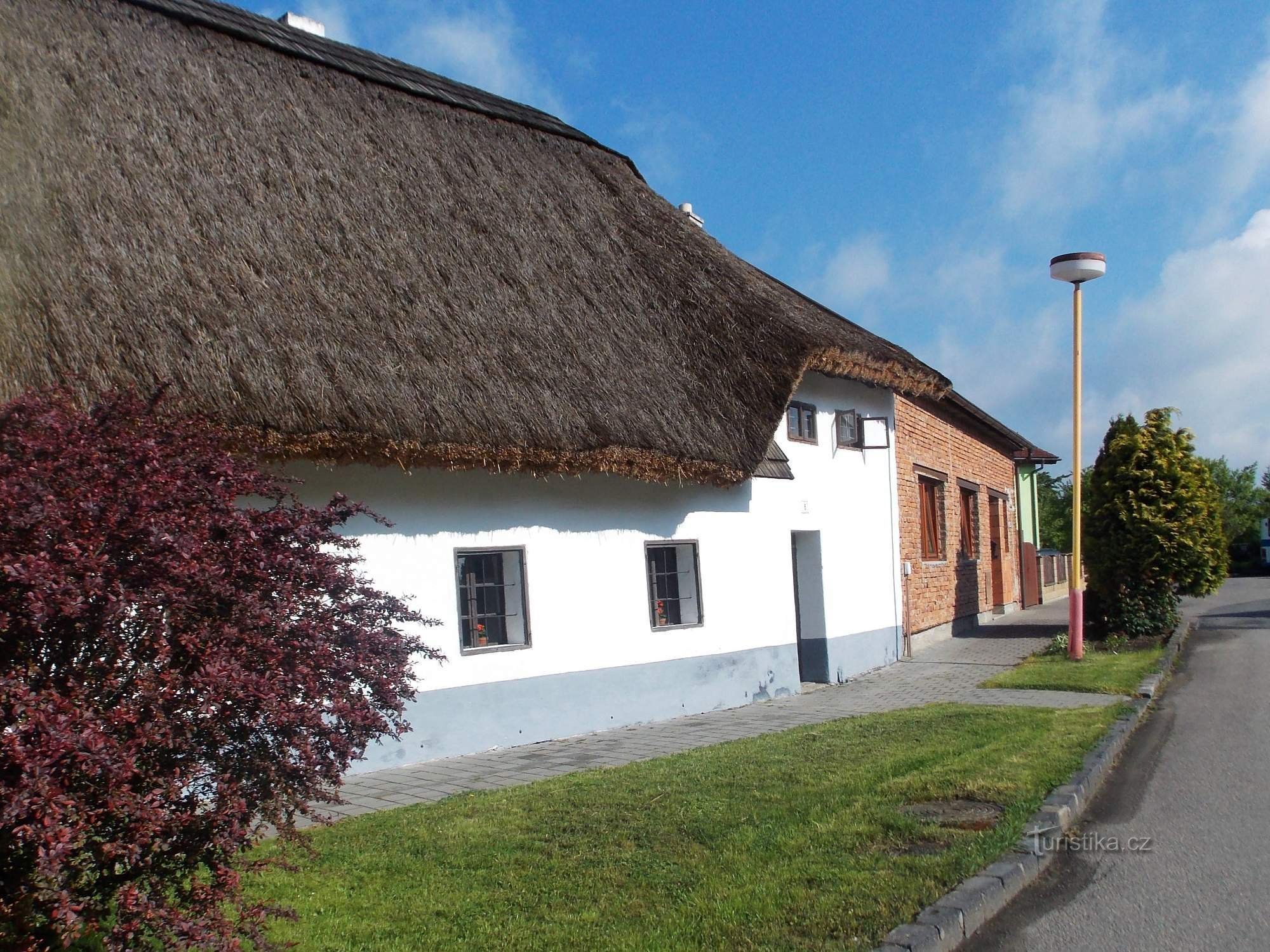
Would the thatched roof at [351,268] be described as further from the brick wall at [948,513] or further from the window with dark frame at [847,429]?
the brick wall at [948,513]

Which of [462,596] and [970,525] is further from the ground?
[970,525]

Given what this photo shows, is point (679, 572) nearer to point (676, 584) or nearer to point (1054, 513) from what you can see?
point (676, 584)

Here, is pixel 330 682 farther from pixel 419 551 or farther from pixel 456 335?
pixel 456 335

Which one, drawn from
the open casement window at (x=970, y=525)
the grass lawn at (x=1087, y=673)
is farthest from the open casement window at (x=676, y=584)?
the open casement window at (x=970, y=525)

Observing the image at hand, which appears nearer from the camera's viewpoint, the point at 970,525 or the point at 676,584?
the point at 676,584

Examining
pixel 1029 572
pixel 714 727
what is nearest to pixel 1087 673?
pixel 714 727

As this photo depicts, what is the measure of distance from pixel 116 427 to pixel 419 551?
5.43 metres

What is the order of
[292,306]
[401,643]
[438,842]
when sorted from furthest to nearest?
[292,306] → [438,842] → [401,643]

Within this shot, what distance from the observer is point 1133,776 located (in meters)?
7.83

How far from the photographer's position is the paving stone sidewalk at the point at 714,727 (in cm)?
808

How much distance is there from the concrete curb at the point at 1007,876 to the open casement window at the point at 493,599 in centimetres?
497

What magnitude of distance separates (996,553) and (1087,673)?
11199mm

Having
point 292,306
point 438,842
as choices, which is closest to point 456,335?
point 292,306

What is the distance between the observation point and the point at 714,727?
418 inches
